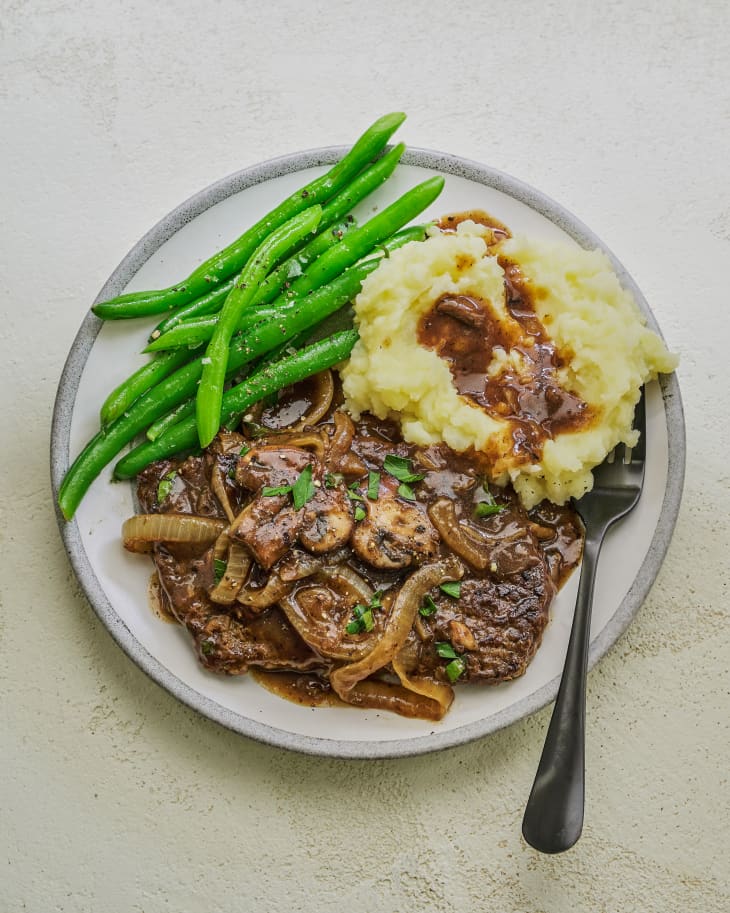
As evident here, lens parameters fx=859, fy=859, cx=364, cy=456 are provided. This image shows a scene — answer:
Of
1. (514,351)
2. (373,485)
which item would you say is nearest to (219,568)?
(373,485)

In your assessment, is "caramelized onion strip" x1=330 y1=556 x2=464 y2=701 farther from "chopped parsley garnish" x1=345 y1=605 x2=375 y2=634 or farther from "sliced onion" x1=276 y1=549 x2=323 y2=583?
"sliced onion" x1=276 y1=549 x2=323 y2=583

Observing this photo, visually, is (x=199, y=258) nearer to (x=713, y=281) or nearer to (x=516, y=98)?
(x=516, y=98)

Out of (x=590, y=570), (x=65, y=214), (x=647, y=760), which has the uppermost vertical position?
(x=65, y=214)

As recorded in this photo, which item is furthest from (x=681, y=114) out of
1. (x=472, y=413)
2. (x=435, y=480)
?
(x=435, y=480)

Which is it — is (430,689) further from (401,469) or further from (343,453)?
(343,453)

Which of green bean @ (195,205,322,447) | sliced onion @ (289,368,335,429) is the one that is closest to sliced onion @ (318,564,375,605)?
sliced onion @ (289,368,335,429)

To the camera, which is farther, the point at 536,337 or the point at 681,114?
the point at 681,114
